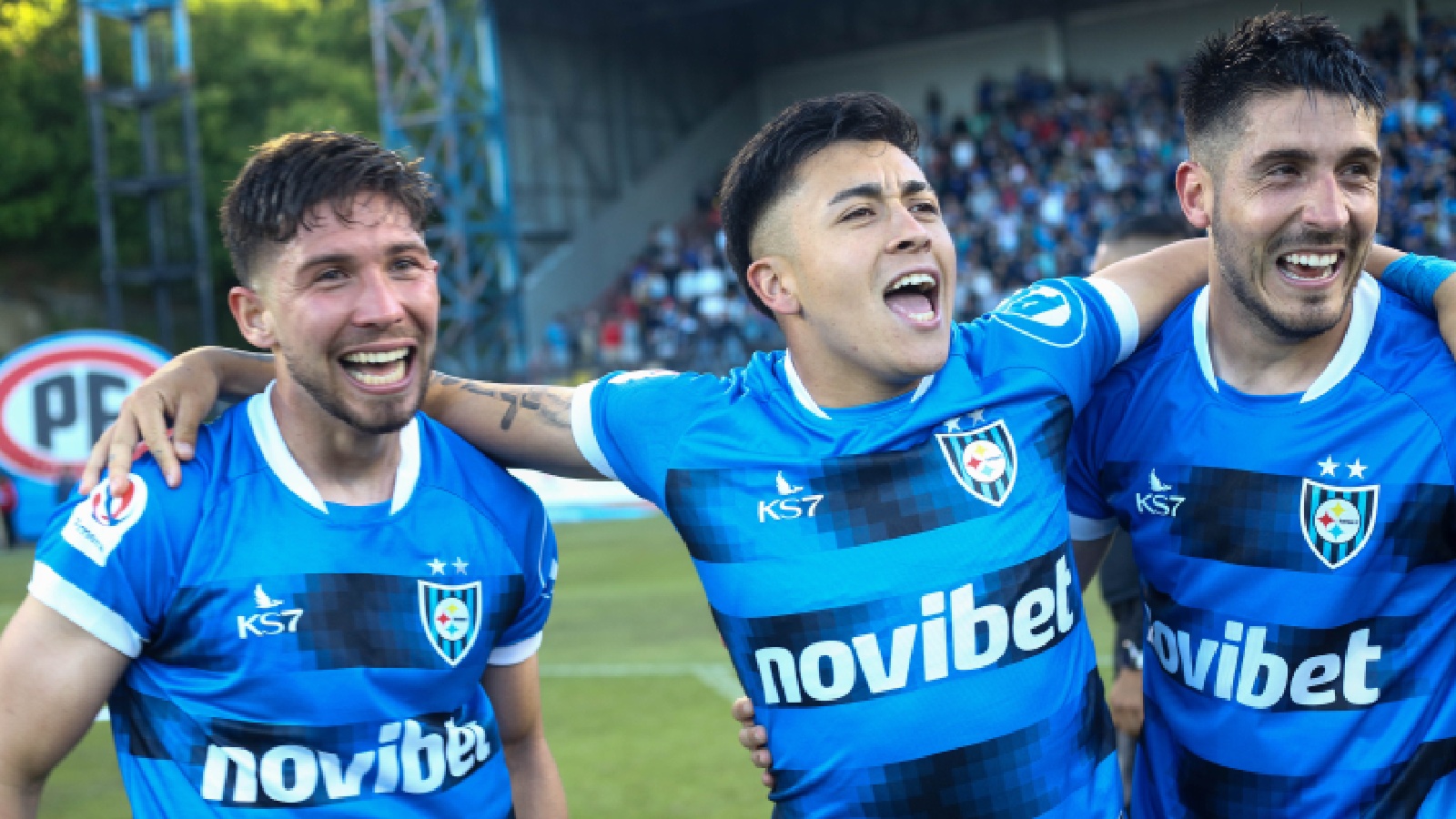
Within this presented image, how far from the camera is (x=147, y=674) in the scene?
2520mm

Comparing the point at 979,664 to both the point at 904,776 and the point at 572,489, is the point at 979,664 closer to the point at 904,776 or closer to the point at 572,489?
the point at 904,776

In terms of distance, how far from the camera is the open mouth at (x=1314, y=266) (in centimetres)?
265

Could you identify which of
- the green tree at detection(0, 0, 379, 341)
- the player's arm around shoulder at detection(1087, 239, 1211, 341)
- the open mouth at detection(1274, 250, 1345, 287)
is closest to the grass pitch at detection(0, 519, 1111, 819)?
the player's arm around shoulder at detection(1087, 239, 1211, 341)

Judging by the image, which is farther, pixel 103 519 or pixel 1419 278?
pixel 1419 278

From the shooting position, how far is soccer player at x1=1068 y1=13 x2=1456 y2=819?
A: 2.65 m

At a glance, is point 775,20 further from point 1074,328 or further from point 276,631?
point 276,631

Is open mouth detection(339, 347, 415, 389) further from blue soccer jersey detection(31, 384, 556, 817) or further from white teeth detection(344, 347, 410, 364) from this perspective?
blue soccer jersey detection(31, 384, 556, 817)

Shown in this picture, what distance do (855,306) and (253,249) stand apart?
3.91 feet

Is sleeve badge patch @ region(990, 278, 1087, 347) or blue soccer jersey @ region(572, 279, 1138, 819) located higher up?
sleeve badge patch @ region(990, 278, 1087, 347)

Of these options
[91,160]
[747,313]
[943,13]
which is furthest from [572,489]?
[91,160]

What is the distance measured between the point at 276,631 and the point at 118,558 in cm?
31

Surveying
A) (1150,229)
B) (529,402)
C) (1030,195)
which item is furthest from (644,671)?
(1030,195)

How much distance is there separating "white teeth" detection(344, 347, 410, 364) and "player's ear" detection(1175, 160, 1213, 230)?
5.45ft

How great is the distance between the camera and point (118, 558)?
2414mm
